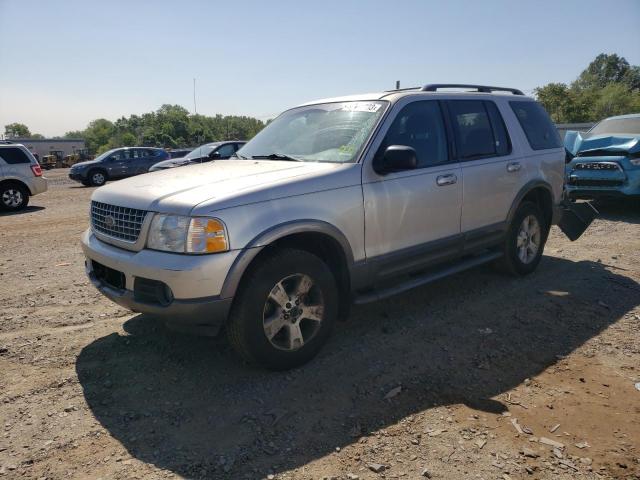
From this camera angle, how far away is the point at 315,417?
285 centimetres

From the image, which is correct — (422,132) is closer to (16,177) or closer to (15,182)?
Result: (16,177)

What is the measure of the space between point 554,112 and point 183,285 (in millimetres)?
58816

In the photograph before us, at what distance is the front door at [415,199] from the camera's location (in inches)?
145

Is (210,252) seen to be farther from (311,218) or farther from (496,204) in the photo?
(496,204)

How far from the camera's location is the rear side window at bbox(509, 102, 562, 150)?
5.27 m

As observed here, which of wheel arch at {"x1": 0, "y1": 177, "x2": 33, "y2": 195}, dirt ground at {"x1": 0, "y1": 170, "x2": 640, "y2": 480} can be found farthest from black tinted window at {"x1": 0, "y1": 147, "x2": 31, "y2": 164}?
dirt ground at {"x1": 0, "y1": 170, "x2": 640, "y2": 480}

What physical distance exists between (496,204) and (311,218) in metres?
2.44

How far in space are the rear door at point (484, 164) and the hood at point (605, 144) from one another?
4981 mm

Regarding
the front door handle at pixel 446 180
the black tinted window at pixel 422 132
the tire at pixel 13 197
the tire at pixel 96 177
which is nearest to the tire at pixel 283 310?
the black tinted window at pixel 422 132

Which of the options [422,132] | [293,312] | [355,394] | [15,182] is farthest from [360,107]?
[15,182]

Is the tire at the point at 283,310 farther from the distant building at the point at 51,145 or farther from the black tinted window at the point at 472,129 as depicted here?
the distant building at the point at 51,145

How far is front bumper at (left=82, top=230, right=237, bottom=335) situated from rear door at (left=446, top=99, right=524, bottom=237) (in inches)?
101

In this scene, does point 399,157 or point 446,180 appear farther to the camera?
point 446,180

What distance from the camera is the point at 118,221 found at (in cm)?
330
